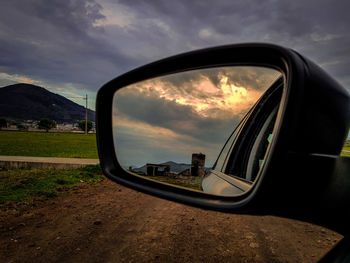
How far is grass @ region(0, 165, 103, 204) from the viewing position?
598 centimetres

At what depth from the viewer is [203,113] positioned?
1590mm

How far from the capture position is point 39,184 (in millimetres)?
7223

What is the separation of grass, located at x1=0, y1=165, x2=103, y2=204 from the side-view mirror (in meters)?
5.00

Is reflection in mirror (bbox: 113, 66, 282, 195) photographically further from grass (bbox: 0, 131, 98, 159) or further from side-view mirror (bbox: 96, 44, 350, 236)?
grass (bbox: 0, 131, 98, 159)

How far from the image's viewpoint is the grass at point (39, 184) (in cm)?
598

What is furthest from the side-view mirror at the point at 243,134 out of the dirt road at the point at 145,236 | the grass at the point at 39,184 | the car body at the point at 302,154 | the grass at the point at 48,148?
the grass at the point at 48,148

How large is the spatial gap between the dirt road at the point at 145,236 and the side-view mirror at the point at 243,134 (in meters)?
1.52

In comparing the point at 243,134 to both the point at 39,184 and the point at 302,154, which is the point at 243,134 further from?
the point at 39,184

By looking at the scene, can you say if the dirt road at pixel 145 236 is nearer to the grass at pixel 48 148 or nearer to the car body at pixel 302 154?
the car body at pixel 302 154

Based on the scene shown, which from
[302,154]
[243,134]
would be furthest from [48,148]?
[302,154]

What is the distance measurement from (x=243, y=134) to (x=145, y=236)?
2.46 m

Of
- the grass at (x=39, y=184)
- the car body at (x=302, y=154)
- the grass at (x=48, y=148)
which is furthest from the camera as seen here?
the grass at (x=48, y=148)

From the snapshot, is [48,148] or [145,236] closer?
[145,236]

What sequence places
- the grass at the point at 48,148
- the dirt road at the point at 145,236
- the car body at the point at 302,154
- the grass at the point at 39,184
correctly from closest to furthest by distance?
the car body at the point at 302,154 → the dirt road at the point at 145,236 → the grass at the point at 39,184 → the grass at the point at 48,148
